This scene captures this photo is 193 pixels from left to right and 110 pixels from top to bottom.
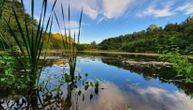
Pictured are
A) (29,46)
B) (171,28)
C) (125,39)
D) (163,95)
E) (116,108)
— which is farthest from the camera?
(125,39)

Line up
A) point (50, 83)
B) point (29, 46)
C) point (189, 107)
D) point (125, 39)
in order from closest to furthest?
point (29, 46) < point (189, 107) < point (50, 83) < point (125, 39)

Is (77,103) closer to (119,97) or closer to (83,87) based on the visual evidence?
(119,97)

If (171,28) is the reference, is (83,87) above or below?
below

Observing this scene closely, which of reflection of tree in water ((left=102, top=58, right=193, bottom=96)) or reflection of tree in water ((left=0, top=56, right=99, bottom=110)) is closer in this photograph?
reflection of tree in water ((left=0, top=56, right=99, bottom=110))

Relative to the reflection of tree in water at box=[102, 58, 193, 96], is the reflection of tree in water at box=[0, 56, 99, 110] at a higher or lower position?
higher

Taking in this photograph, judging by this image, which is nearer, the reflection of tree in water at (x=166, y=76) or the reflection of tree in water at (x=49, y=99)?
the reflection of tree in water at (x=49, y=99)

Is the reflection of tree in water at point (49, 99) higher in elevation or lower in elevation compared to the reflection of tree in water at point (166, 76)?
higher

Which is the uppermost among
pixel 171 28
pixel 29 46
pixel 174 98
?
pixel 171 28

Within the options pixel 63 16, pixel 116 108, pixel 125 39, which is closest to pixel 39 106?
pixel 116 108

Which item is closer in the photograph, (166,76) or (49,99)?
(49,99)

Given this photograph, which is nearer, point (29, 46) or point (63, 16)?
point (29, 46)

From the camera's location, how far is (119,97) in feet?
17.0

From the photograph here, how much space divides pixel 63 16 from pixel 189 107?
9.79 ft

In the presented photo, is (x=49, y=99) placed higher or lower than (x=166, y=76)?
higher
